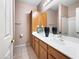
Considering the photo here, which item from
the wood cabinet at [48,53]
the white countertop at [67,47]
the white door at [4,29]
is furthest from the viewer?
the wood cabinet at [48,53]

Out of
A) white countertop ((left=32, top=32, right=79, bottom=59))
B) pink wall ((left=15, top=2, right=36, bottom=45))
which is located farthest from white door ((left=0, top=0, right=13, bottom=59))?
pink wall ((left=15, top=2, right=36, bottom=45))

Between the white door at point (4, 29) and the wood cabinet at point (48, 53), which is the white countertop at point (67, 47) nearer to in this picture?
the wood cabinet at point (48, 53)

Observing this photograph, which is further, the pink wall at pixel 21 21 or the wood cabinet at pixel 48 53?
the pink wall at pixel 21 21

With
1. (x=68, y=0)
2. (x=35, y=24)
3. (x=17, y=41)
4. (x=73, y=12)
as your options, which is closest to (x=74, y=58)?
(x=73, y=12)

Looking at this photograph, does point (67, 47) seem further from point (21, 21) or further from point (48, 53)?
point (21, 21)

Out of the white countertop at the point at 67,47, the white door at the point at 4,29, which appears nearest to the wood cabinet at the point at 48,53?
the white countertop at the point at 67,47

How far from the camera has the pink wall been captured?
549 cm

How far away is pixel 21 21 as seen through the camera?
5605mm

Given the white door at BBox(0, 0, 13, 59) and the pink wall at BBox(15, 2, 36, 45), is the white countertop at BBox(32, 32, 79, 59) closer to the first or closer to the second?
the white door at BBox(0, 0, 13, 59)

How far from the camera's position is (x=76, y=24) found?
187 centimetres

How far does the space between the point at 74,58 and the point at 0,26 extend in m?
0.78

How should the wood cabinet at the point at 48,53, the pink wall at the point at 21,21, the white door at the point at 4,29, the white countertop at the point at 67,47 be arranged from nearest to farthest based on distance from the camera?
the white door at the point at 4,29
the white countertop at the point at 67,47
the wood cabinet at the point at 48,53
the pink wall at the point at 21,21

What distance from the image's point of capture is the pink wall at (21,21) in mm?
5492

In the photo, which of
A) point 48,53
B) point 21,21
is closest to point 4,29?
point 48,53
